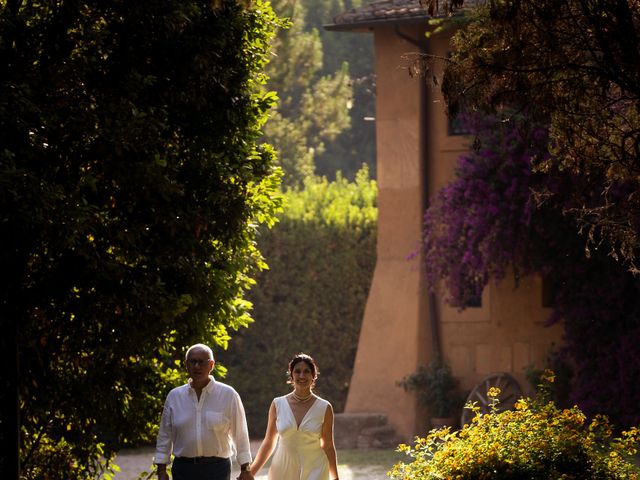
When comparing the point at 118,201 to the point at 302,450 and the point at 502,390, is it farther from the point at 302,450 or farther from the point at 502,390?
the point at 502,390

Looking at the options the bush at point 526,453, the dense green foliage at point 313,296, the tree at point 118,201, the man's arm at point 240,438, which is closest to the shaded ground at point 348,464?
the dense green foliage at point 313,296

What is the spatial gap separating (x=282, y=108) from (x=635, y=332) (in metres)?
23.1

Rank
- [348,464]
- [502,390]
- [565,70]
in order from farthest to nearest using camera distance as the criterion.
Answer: [502,390] < [348,464] < [565,70]

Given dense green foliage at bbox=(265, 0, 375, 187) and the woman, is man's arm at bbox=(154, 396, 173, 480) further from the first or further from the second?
dense green foliage at bbox=(265, 0, 375, 187)

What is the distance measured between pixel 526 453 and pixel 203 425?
2186 mm

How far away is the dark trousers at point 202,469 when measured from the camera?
29.8 feet

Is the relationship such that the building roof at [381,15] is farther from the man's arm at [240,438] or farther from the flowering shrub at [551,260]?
the man's arm at [240,438]

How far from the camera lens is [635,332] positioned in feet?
58.3

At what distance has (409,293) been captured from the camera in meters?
21.5

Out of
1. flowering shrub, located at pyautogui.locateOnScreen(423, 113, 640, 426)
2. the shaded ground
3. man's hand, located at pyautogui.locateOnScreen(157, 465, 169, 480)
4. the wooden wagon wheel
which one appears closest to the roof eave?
flowering shrub, located at pyautogui.locateOnScreen(423, 113, 640, 426)

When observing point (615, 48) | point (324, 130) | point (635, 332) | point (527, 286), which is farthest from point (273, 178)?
point (324, 130)

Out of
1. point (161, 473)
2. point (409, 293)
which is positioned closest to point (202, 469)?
point (161, 473)

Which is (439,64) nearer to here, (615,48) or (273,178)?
(273,178)

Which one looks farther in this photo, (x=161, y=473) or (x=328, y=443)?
(x=328, y=443)
